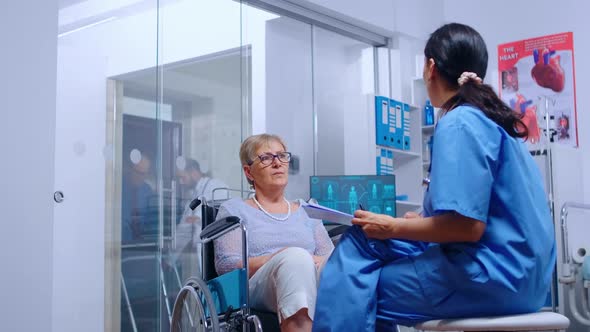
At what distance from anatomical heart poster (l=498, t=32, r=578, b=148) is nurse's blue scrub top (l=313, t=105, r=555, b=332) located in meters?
3.29

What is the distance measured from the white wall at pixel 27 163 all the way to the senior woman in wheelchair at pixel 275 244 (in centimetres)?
77

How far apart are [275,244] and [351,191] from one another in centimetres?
157

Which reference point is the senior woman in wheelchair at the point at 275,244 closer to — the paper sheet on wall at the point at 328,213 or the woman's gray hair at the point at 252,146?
the woman's gray hair at the point at 252,146

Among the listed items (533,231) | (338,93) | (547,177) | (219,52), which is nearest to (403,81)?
(338,93)

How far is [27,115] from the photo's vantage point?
2.98m

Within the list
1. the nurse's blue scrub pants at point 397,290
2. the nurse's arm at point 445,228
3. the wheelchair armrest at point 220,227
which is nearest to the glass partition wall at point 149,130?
the wheelchair armrest at point 220,227

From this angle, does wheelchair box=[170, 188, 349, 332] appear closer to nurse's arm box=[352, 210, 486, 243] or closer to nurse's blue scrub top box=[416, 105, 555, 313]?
nurse's arm box=[352, 210, 486, 243]

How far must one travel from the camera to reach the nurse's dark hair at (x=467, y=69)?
6.03 ft

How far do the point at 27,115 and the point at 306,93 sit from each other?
2283 millimetres

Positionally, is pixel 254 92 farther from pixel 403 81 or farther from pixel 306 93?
pixel 403 81

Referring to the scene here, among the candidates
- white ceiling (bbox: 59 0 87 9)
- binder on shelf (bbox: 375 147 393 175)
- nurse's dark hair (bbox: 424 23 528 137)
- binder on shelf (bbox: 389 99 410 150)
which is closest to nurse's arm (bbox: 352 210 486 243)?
nurse's dark hair (bbox: 424 23 528 137)

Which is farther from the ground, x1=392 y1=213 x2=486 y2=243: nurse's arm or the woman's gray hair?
the woman's gray hair

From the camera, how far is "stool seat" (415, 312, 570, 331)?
5.51 feet

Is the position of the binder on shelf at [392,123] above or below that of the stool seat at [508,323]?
above
